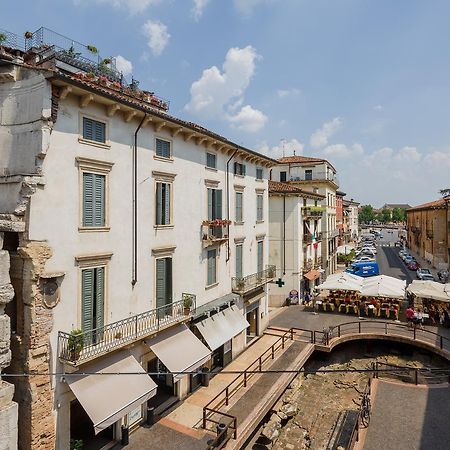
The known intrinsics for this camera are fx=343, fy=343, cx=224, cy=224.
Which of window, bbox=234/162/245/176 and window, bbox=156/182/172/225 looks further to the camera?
window, bbox=234/162/245/176

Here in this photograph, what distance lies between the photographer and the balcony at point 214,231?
17781mm

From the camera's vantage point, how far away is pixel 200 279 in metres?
17.6

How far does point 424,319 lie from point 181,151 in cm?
2198

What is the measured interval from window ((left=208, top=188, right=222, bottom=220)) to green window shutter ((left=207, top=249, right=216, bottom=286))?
76.2 inches

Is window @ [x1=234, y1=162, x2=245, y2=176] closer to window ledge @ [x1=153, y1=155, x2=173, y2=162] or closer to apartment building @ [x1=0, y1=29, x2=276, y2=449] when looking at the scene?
apartment building @ [x1=0, y1=29, x2=276, y2=449]

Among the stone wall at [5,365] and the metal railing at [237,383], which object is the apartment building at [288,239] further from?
the stone wall at [5,365]

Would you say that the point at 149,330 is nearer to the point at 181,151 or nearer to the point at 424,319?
the point at 181,151

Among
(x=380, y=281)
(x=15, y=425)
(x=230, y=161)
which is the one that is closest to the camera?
(x=15, y=425)

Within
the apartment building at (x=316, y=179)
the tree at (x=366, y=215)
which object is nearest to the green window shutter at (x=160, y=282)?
the apartment building at (x=316, y=179)

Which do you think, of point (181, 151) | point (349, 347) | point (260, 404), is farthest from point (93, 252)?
point (349, 347)

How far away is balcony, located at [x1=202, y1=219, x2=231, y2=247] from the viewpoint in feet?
58.3

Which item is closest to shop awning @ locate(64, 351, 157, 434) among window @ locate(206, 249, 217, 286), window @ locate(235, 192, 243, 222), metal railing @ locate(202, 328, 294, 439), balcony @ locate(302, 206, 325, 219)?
metal railing @ locate(202, 328, 294, 439)

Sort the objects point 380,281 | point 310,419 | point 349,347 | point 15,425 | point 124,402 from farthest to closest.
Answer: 1. point 380,281
2. point 349,347
3. point 310,419
4. point 124,402
5. point 15,425

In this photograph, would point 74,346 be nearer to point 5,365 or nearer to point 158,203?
point 5,365
